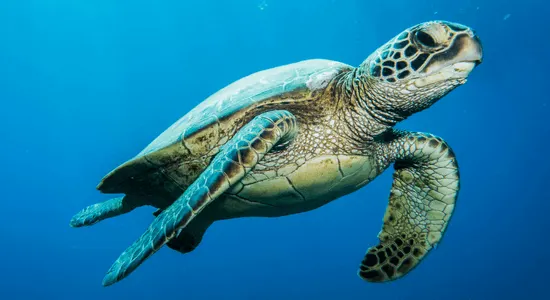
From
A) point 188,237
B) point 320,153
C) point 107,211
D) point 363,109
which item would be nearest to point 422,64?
point 363,109

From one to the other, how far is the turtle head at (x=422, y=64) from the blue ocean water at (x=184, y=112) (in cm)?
2322

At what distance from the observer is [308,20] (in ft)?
98.9

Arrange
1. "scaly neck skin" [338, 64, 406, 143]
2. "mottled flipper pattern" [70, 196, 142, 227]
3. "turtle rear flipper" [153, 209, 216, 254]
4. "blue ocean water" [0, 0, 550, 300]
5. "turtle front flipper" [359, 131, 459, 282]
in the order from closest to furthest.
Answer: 1. "scaly neck skin" [338, 64, 406, 143]
2. "turtle front flipper" [359, 131, 459, 282]
3. "turtle rear flipper" [153, 209, 216, 254]
4. "mottled flipper pattern" [70, 196, 142, 227]
5. "blue ocean water" [0, 0, 550, 300]

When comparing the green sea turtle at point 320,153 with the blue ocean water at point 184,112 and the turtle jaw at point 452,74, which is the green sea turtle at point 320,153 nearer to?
the turtle jaw at point 452,74

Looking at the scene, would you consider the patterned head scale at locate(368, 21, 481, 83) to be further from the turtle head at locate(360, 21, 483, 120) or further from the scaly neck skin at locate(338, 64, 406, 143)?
the scaly neck skin at locate(338, 64, 406, 143)

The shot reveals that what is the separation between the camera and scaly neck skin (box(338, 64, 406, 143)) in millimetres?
2795

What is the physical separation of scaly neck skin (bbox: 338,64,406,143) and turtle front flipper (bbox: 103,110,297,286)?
30.9 inches

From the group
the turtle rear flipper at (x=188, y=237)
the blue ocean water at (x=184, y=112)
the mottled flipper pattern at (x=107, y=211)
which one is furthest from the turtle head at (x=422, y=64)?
the blue ocean water at (x=184, y=112)

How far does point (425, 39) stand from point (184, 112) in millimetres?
41516

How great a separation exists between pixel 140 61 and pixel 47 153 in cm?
1684

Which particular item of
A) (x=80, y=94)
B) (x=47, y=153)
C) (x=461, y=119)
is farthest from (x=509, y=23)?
(x=47, y=153)

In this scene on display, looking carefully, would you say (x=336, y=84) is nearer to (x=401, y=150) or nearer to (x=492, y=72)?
(x=401, y=150)

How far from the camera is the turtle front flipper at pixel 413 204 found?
3.31 meters

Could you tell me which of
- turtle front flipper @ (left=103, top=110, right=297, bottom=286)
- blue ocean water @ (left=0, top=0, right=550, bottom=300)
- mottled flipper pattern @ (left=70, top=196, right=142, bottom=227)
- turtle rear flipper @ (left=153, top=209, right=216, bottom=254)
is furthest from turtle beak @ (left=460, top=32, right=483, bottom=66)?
blue ocean water @ (left=0, top=0, right=550, bottom=300)
